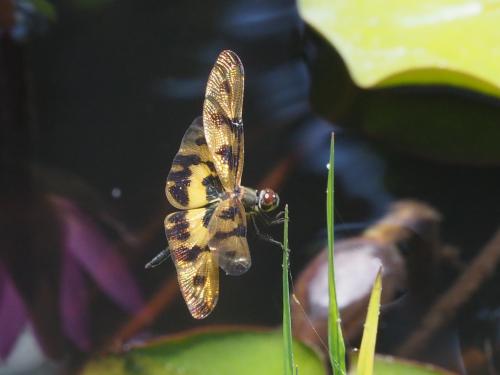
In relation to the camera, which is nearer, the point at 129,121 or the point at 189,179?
the point at 189,179

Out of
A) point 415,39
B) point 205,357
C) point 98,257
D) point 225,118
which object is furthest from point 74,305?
point 415,39


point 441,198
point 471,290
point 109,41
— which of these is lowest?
point 471,290

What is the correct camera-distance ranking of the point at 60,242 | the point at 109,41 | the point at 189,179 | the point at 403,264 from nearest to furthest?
the point at 189,179, the point at 403,264, the point at 60,242, the point at 109,41

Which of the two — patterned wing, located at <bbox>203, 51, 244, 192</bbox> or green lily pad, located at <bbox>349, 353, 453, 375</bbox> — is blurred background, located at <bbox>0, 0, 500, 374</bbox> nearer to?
green lily pad, located at <bbox>349, 353, 453, 375</bbox>

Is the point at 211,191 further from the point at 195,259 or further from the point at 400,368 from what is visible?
the point at 400,368

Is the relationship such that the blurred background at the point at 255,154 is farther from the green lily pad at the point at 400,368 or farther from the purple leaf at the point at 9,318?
the green lily pad at the point at 400,368

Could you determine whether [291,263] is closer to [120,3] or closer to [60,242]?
[60,242]

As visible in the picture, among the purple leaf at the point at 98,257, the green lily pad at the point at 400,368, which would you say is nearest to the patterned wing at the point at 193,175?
the green lily pad at the point at 400,368

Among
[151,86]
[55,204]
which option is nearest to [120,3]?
[151,86]
